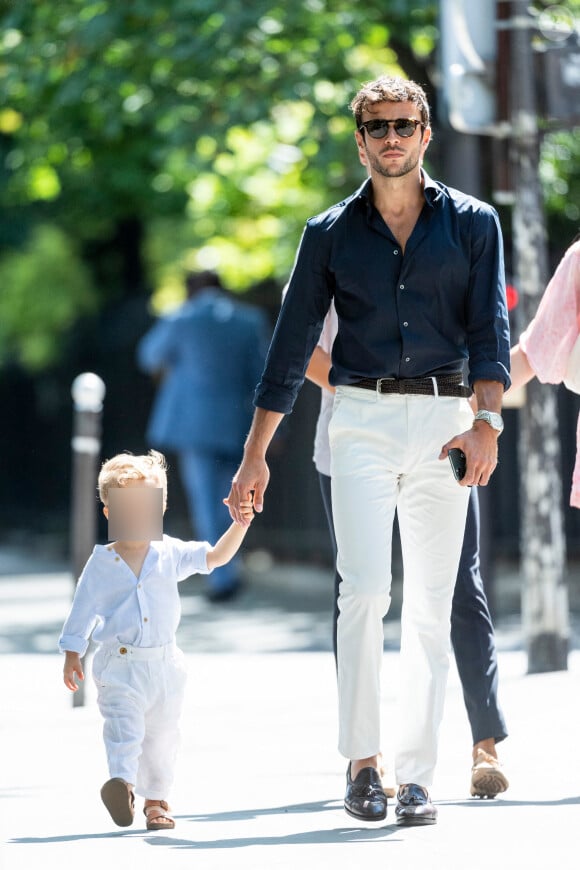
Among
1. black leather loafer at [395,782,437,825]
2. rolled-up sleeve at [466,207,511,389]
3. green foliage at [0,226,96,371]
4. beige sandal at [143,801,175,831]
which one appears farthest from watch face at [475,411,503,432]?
green foliage at [0,226,96,371]

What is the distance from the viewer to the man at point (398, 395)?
4777mm

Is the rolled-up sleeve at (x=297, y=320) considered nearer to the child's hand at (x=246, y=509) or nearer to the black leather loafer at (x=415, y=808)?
the child's hand at (x=246, y=509)

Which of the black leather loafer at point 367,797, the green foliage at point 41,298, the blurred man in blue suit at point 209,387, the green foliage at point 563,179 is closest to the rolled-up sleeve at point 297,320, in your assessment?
the black leather loafer at point 367,797

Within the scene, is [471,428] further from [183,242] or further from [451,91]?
[183,242]

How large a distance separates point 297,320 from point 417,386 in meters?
0.38

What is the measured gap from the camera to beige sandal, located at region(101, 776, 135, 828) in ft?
15.1

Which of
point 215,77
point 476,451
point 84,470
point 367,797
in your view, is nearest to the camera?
point 476,451

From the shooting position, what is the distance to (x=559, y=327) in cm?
522

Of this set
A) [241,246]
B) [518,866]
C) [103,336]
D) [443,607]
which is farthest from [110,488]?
[103,336]

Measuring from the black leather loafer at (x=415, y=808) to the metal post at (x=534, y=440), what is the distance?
297 centimetres

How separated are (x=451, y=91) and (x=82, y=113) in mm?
4758

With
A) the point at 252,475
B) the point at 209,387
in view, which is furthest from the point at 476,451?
the point at 209,387

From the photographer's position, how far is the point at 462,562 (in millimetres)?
5246

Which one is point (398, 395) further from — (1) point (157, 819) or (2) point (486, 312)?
(1) point (157, 819)
